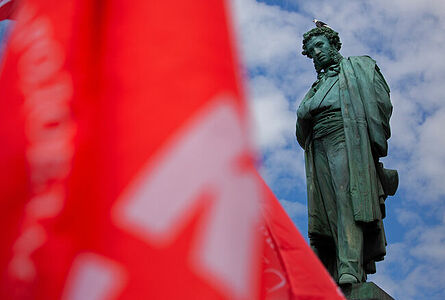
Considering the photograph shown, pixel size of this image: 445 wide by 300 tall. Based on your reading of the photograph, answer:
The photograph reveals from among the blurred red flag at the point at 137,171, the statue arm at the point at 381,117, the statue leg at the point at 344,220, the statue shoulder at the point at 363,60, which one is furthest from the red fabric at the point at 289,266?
the statue shoulder at the point at 363,60

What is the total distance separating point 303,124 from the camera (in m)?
6.49

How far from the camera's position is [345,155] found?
6141 mm

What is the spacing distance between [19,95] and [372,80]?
5.45m

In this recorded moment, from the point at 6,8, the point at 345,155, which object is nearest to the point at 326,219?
the point at 345,155

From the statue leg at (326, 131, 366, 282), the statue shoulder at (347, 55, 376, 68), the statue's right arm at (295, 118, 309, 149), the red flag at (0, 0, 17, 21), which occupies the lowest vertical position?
the red flag at (0, 0, 17, 21)

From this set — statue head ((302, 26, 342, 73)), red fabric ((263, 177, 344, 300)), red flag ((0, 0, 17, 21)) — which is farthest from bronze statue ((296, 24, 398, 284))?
red flag ((0, 0, 17, 21))

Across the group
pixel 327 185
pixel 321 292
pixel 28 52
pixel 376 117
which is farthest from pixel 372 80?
pixel 28 52

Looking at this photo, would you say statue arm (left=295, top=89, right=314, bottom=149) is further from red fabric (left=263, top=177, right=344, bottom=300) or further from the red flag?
the red flag

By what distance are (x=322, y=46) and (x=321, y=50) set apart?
4cm

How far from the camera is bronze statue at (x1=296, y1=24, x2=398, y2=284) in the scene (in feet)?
19.2

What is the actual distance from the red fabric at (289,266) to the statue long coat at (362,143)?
3.95 meters

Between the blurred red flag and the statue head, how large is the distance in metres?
5.51

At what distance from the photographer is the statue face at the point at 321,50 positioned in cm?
665

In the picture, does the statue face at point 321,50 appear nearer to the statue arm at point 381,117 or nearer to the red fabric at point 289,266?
the statue arm at point 381,117
